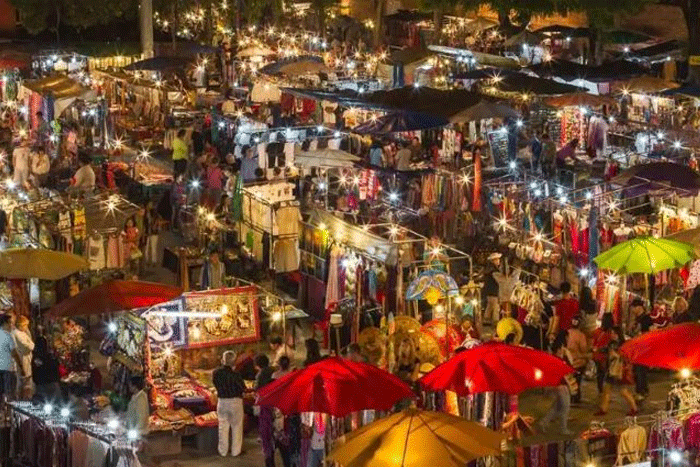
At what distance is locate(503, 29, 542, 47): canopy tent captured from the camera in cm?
4688

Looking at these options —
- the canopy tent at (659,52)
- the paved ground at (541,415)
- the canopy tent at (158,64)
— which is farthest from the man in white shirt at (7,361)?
the canopy tent at (659,52)

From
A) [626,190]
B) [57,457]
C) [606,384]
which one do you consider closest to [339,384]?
[57,457]

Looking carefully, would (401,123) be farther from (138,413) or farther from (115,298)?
(138,413)

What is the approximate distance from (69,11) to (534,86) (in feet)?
64.1

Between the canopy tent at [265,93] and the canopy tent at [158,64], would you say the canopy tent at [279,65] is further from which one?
the canopy tent at [158,64]

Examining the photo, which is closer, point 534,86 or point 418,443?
point 418,443

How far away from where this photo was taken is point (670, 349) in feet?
51.4

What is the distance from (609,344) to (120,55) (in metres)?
28.5

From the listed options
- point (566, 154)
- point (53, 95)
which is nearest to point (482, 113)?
point (566, 154)

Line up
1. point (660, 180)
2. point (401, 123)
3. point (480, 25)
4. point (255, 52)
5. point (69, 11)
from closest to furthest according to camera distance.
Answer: point (660, 180) < point (401, 123) < point (255, 52) < point (69, 11) < point (480, 25)

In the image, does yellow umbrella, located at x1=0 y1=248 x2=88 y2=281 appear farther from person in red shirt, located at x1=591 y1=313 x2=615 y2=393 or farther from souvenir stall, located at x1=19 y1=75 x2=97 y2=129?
souvenir stall, located at x1=19 y1=75 x2=97 y2=129

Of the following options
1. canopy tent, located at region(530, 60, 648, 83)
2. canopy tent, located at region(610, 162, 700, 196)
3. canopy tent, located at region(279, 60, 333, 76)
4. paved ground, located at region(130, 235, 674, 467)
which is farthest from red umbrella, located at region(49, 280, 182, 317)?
canopy tent, located at region(279, 60, 333, 76)

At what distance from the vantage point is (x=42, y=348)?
18.8m

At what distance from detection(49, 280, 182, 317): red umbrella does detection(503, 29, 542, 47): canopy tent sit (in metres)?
29.8
